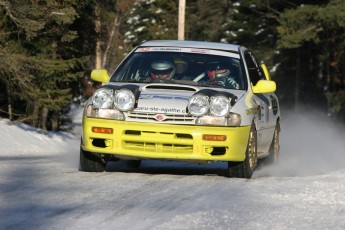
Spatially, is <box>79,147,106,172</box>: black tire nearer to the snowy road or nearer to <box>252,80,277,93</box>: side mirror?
the snowy road

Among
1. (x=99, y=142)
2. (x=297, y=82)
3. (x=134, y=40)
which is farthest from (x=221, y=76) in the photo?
(x=134, y=40)

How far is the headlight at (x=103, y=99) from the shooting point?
9492 millimetres

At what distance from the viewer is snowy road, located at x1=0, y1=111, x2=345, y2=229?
20.3 ft

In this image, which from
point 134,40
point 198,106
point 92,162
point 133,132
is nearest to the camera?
point 198,106

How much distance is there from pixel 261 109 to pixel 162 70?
135 centimetres

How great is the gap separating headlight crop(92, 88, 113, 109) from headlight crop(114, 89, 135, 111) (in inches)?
3.6

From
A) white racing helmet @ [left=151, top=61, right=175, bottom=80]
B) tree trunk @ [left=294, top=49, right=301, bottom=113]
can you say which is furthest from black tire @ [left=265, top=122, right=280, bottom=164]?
tree trunk @ [left=294, top=49, right=301, bottom=113]

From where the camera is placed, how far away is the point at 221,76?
10531mm

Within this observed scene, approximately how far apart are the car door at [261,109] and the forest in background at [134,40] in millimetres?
9299

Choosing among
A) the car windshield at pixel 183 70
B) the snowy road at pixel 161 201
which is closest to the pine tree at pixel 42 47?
the car windshield at pixel 183 70

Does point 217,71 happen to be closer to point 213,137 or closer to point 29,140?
point 213,137

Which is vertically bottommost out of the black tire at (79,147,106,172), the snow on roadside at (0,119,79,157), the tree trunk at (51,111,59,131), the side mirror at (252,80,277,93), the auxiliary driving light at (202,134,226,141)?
the tree trunk at (51,111,59,131)

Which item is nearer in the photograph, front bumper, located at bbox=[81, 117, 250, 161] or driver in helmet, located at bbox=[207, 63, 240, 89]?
front bumper, located at bbox=[81, 117, 250, 161]

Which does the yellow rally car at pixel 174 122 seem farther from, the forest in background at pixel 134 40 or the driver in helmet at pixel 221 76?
the forest in background at pixel 134 40
